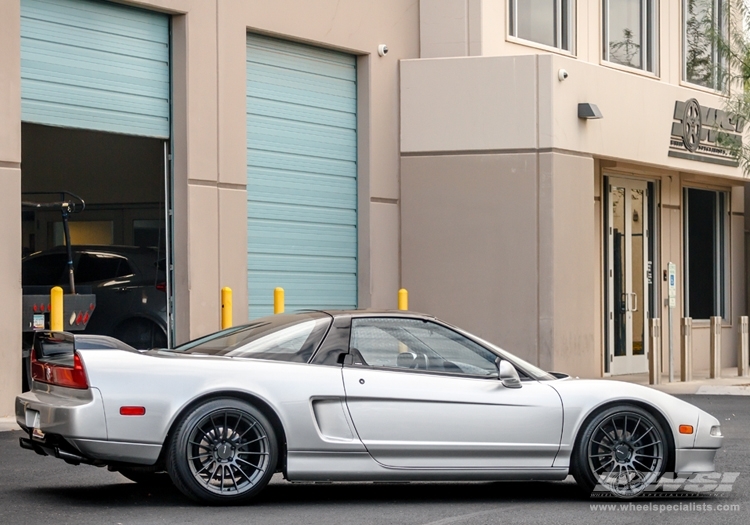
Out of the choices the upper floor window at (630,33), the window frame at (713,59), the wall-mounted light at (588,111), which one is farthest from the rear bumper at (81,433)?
the window frame at (713,59)

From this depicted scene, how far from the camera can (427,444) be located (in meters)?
7.30

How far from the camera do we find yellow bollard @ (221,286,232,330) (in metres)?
14.0

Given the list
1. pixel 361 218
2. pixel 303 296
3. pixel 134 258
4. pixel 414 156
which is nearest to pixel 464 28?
pixel 414 156

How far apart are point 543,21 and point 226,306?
24.5ft

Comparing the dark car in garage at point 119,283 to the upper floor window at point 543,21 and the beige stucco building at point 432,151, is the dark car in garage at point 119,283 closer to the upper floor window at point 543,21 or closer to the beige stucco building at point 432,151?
the beige stucco building at point 432,151

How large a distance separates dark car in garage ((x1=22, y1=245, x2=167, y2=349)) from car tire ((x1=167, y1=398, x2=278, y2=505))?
854 cm

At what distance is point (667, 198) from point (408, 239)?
624cm

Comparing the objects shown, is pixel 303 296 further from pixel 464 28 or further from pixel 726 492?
pixel 726 492

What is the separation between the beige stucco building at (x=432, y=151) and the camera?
47.2 feet

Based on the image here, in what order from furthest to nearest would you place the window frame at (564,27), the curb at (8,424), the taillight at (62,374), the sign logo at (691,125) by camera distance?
the sign logo at (691,125) → the window frame at (564,27) → the curb at (8,424) → the taillight at (62,374)

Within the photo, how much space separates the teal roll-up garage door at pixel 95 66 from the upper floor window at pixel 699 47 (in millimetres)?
10615

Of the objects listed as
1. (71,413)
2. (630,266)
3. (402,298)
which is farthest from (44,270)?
(71,413)

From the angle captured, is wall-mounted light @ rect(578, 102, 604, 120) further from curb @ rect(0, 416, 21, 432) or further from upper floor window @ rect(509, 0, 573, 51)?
curb @ rect(0, 416, 21, 432)

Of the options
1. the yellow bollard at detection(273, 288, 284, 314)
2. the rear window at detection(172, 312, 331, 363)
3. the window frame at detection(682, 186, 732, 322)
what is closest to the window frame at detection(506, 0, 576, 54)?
the window frame at detection(682, 186, 732, 322)
